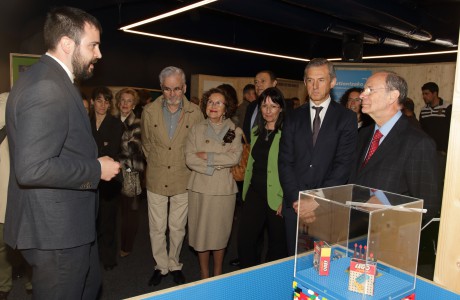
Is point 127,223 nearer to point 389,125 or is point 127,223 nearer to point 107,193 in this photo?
point 107,193

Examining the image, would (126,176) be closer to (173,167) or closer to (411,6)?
(173,167)

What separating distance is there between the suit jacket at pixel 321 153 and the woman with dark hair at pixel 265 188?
23cm

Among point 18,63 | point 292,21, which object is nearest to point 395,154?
point 292,21

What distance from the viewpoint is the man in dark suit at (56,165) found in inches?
60.7

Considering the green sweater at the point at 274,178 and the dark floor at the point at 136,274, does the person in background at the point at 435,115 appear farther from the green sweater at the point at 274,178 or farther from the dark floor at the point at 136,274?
A: the green sweater at the point at 274,178

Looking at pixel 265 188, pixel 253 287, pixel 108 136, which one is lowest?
pixel 253 287

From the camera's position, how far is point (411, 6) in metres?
8.25

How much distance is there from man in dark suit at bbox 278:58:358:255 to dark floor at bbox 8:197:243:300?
54.3 inches

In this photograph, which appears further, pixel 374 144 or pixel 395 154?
pixel 374 144

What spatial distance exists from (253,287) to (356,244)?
46cm

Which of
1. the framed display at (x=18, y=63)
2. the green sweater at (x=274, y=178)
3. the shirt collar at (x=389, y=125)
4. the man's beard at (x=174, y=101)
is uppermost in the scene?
the framed display at (x=18, y=63)

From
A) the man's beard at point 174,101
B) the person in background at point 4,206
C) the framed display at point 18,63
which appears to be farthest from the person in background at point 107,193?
the framed display at point 18,63

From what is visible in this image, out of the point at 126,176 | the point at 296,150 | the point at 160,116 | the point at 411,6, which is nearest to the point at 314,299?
the point at 296,150

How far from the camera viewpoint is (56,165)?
157cm
